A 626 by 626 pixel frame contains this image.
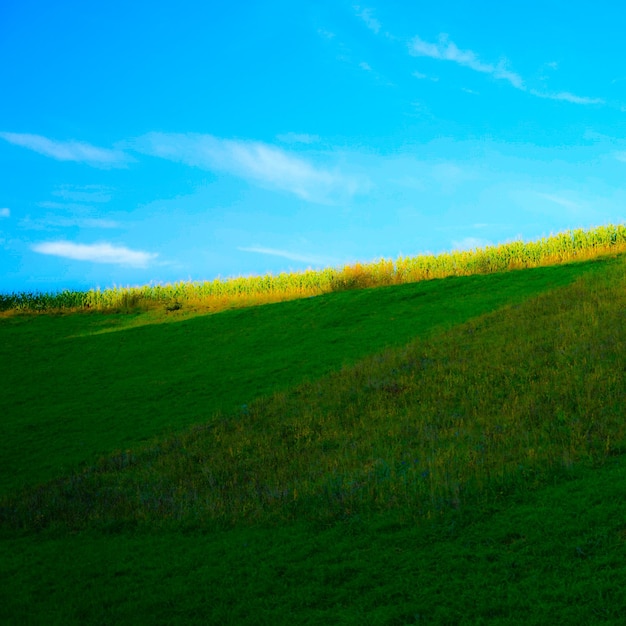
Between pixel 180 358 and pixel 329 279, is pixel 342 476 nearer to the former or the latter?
pixel 180 358

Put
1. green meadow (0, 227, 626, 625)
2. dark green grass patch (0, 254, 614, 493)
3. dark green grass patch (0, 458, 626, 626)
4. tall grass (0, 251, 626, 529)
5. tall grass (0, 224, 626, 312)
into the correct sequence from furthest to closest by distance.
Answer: tall grass (0, 224, 626, 312)
dark green grass patch (0, 254, 614, 493)
tall grass (0, 251, 626, 529)
green meadow (0, 227, 626, 625)
dark green grass patch (0, 458, 626, 626)

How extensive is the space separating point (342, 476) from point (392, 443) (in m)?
1.68

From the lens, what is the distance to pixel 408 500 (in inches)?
307

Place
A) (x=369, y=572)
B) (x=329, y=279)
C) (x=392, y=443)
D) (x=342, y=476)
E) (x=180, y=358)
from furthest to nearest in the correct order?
(x=329, y=279) < (x=180, y=358) < (x=392, y=443) < (x=342, y=476) < (x=369, y=572)

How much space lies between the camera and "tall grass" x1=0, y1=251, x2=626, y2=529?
823 cm

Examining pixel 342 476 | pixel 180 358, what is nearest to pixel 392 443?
pixel 342 476

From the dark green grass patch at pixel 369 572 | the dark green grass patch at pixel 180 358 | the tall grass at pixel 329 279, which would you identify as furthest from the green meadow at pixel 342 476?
the tall grass at pixel 329 279

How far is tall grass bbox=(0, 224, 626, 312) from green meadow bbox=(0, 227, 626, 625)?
9072 millimetres

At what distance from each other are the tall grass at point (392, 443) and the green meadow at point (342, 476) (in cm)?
5

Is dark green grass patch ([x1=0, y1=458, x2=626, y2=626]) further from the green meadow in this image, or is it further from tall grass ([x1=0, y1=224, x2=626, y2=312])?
tall grass ([x1=0, y1=224, x2=626, y2=312])

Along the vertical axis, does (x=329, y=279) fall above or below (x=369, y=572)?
above

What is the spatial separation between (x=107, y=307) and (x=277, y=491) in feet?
103

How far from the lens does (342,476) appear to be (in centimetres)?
914

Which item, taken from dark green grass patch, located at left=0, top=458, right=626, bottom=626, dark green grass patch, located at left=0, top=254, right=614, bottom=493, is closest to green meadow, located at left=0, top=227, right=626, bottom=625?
dark green grass patch, located at left=0, top=458, right=626, bottom=626
